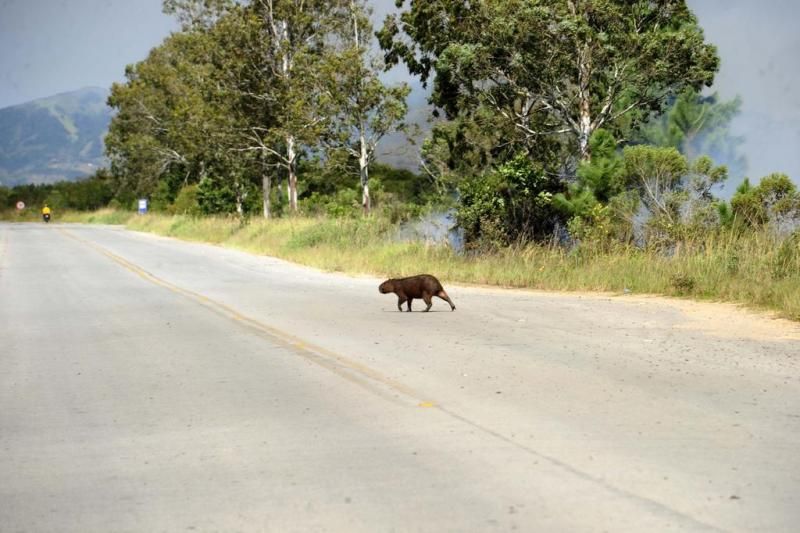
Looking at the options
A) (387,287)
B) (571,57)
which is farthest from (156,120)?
(387,287)

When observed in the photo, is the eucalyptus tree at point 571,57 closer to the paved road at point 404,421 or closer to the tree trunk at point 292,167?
the paved road at point 404,421

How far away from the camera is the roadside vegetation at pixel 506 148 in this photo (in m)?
20.4

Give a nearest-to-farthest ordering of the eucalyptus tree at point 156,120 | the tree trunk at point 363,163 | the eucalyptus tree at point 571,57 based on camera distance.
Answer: the eucalyptus tree at point 571,57, the tree trunk at point 363,163, the eucalyptus tree at point 156,120

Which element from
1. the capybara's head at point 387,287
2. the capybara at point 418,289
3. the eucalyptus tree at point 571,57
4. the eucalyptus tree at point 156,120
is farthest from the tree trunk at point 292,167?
the capybara at point 418,289

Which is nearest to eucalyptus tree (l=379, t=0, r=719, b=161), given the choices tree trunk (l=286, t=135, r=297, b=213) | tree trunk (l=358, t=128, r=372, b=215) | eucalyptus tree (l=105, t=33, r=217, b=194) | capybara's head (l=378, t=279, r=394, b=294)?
tree trunk (l=358, t=128, r=372, b=215)

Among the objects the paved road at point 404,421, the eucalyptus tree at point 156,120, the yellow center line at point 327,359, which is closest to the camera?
the paved road at point 404,421

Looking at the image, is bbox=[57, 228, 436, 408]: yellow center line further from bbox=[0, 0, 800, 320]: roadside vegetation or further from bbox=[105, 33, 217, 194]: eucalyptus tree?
bbox=[105, 33, 217, 194]: eucalyptus tree

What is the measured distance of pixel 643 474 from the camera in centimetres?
613

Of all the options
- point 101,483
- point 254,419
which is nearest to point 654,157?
point 254,419

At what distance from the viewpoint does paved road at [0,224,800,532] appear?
221 inches

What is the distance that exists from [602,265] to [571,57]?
33.4ft

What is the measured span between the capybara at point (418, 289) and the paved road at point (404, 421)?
317mm

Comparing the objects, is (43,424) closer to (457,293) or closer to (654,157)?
(457,293)

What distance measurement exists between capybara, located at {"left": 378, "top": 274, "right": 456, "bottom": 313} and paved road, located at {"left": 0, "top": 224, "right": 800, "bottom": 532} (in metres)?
0.32
